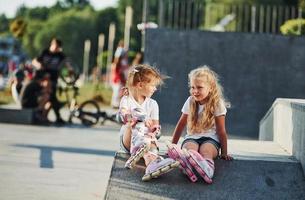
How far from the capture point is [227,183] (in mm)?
5602

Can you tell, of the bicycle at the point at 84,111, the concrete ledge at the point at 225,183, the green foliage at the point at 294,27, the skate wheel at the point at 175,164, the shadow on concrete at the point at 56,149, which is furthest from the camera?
the bicycle at the point at 84,111

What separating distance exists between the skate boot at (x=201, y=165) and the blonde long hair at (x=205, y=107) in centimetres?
58

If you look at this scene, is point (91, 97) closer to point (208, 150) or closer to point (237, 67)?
point (237, 67)

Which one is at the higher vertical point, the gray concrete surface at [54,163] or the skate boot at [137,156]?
the skate boot at [137,156]

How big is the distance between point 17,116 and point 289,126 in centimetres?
918

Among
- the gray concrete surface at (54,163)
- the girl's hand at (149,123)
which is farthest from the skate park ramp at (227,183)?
the gray concrete surface at (54,163)

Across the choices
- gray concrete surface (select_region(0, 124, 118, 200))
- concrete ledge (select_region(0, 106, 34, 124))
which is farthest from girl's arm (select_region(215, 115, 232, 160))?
concrete ledge (select_region(0, 106, 34, 124))

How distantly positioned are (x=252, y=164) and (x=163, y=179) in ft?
2.77

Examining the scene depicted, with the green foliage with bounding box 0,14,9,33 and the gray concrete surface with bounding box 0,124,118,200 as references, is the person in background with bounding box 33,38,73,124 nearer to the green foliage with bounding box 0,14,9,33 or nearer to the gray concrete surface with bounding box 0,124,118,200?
the gray concrete surface with bounding box 0,124,118,200

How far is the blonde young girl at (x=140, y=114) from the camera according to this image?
6.00 m

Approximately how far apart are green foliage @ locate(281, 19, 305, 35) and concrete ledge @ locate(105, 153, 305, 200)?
8979 mm

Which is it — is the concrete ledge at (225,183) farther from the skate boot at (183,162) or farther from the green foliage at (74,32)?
the green foliage at (74,32)

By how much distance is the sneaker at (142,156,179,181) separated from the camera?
18.1 feet

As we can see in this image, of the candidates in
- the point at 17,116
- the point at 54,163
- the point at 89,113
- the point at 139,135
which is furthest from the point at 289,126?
the point at 17,116
